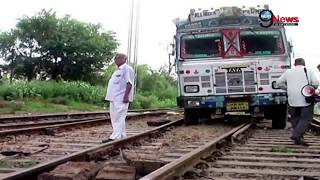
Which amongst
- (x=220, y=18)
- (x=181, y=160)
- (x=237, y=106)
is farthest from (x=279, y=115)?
(x=181, y=160)

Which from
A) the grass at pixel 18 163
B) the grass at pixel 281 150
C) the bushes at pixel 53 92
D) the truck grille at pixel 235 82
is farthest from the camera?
the bushes at pixel 53 92

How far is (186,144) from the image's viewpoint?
865 centimetres

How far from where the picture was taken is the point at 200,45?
43.2 feet

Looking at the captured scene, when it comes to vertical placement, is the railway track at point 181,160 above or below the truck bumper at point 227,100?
below

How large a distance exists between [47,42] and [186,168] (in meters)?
37.8

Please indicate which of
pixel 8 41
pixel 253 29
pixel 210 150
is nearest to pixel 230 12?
pixel 253 29

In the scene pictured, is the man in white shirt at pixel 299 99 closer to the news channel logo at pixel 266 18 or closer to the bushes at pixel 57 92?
the news channel logo at pixel 266 18

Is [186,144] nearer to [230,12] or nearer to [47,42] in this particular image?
[230,12]

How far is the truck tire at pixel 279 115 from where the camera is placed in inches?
517

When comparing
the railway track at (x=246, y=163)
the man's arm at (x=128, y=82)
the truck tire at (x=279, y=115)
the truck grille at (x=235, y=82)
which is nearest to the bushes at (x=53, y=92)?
the truck grille at (x=235, y=82)

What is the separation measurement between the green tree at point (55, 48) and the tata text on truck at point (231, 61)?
1174 inches

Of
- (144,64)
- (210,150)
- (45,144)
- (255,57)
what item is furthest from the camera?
(144,64)

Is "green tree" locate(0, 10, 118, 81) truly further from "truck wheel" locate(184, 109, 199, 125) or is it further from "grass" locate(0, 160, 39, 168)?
"grass" locate(0, 160, 39, 168)

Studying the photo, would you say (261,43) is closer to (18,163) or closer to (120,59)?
(120,59)
